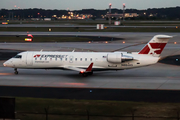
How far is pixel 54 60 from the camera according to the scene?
33.4 metres

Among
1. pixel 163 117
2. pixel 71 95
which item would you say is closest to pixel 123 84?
pixel 71 95

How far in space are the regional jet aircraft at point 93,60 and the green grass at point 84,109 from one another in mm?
9136

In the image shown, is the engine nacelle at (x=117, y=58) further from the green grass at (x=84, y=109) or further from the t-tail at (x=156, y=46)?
the green grass at (x=84, y=109)

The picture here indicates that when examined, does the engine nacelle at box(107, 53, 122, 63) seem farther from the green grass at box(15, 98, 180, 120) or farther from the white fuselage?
the green grass at box(15, 98, 180, 120)

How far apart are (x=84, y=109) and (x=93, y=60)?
40.7 feet

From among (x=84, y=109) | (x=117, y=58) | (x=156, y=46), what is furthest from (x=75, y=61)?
(x=84, y=109)

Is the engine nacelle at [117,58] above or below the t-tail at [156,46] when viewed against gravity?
below

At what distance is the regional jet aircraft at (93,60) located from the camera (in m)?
32.3

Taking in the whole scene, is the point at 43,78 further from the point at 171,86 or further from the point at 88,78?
the point at 171,86

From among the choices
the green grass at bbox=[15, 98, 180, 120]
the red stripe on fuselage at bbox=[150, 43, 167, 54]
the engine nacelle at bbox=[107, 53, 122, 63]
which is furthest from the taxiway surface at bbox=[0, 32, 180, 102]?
the red stripe on fuselage at bbox=[150, 43, 167, 54]

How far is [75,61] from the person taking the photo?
3325cm

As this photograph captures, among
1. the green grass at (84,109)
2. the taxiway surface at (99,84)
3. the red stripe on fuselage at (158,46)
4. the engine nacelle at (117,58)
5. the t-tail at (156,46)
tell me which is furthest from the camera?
the red stripe on fuselage at (158,46)

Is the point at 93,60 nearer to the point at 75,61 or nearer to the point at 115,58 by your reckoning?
the point at 75,61

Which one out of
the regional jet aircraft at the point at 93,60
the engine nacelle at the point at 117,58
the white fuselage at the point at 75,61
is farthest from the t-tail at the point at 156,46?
the engine nacelle at the point at 117,58
